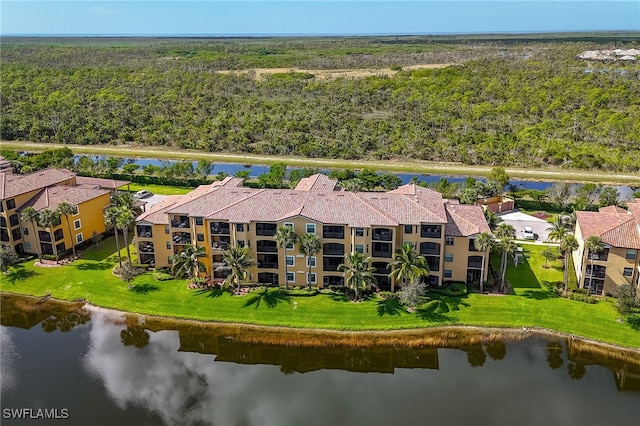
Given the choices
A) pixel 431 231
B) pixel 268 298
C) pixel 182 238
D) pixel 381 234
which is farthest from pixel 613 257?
pixel 182 238

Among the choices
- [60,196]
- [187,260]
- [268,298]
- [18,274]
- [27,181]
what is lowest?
[268,298]

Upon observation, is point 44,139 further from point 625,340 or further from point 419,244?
point 625,340

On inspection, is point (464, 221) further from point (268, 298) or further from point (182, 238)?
point (182, 238)

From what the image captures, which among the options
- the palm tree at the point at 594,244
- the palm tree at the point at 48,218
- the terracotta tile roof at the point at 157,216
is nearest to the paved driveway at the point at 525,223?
the palm tree at the point at 594,244

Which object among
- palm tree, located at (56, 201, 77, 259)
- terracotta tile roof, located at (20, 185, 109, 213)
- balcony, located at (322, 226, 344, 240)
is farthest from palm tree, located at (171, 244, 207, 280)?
terracotta tile roof, located at (20, 185, 109, 213)

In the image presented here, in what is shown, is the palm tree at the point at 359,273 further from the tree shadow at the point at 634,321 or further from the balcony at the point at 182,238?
the tree shadow at the point at 634,321

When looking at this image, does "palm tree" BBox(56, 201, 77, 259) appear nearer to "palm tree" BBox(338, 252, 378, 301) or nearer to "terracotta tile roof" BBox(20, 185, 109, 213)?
"terracotta tile roof" BBox(20, 185, 109, 213)

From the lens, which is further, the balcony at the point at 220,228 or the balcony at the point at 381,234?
the balcony at the point at 220,228

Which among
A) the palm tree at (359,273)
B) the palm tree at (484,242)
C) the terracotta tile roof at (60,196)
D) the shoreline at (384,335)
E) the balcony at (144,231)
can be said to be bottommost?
the shoreline at (384,335)
